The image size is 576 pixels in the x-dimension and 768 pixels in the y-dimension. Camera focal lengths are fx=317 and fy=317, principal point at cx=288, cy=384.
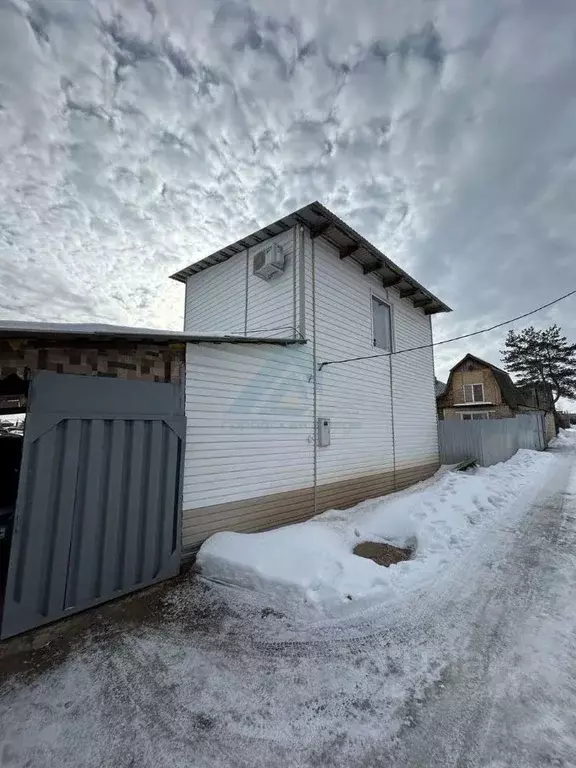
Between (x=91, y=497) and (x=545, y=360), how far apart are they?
47787mm

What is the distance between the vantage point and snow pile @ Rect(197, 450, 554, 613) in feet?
12.6

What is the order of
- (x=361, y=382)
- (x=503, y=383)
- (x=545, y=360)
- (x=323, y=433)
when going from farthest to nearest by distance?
(x=545, y=360), (x=503, y=383), (x=361, y=382), (x=323, y=433)

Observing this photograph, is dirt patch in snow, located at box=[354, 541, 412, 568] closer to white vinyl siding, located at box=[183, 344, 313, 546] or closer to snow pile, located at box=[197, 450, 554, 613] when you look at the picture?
snow pile, located at box=[197, 450, 554, 613]

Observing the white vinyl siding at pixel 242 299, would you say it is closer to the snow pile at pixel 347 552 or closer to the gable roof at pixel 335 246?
the gable roof at pixel 335 246

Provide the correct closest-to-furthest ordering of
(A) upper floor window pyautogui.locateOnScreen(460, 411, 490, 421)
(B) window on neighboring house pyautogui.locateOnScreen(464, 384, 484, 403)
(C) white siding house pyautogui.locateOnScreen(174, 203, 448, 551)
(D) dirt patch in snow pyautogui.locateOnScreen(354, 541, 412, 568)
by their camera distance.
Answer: (D) dirt patch in snow pyautogui.locateOnScreen(354, 541, 412, 568) < (C) white siding house pyautogui.locateOnScreen(174, 203, 448, 551) < (A) upper floor window pyautogui.locateOnScreen(460, 411, 490, 421) < (B) window on neighboring house pyautogui.locateOnScreen(464, 384, 484, 403)

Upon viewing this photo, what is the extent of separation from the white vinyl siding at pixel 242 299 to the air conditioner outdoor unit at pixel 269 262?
183 mm

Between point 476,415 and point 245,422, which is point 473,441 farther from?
point 476,415

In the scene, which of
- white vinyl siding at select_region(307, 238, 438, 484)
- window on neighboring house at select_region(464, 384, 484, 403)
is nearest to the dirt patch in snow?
white vinyl siding at select_region(307, 238, 438, 484)

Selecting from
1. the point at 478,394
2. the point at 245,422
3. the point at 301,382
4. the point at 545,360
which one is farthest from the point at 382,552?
the point at 545,360

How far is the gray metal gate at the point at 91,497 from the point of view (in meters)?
3.30

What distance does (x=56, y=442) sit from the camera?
11.6 ft

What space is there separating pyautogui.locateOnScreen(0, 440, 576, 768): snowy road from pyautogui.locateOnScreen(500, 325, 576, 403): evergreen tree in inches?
1708

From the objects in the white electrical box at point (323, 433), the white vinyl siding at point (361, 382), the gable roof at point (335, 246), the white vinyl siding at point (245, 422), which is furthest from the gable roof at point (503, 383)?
the white vinyl siding at point (245, 422)

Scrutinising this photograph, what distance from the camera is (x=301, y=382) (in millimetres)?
7051
